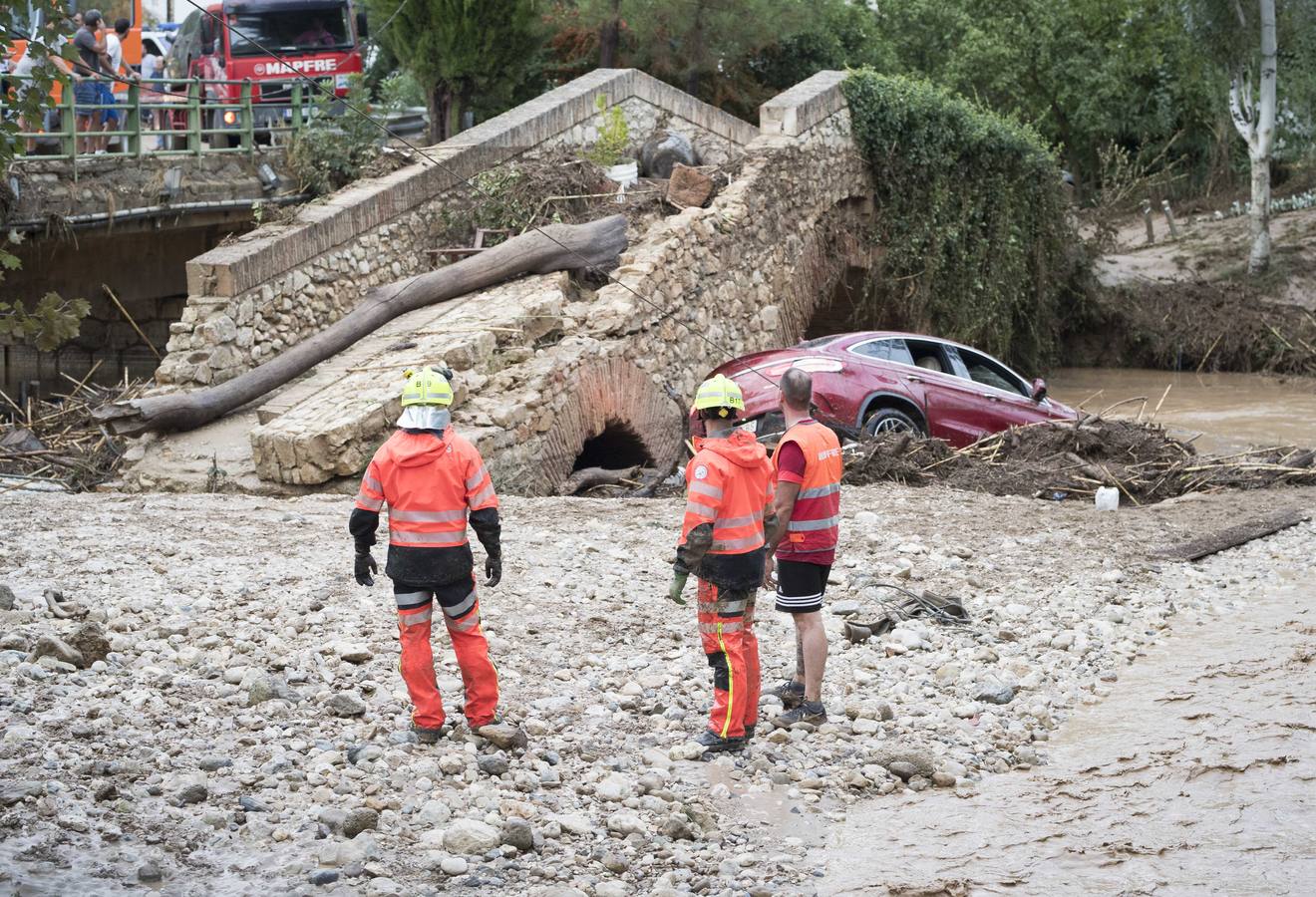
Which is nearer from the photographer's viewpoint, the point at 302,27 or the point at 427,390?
the point at 427,390

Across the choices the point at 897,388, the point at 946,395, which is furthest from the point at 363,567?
the point at 946,395

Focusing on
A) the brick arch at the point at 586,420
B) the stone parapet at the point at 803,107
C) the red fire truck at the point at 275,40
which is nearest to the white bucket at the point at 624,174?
the stone parapet at the point at 803,107

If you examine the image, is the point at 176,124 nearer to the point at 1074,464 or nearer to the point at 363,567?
the point at 1074,464

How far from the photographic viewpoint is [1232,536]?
1073 cm

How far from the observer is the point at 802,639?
21.6ft

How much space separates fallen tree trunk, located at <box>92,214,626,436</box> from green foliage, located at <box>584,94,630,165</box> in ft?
8.01

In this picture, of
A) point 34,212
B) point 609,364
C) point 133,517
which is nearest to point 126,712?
point 133,517

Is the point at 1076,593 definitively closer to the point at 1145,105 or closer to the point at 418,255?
the point at 418,255

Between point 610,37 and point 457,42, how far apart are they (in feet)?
9.90

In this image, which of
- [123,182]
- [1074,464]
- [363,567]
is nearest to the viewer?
[363,567]

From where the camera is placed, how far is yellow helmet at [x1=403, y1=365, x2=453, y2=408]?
5949 mm

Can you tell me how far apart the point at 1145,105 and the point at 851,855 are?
37.2 m

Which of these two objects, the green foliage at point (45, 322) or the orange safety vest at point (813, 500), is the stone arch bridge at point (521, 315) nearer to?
the orange safety vest at point (813, 500)

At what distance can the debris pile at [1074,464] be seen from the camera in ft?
41.8
